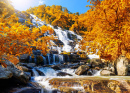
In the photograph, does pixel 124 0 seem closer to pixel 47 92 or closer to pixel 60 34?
pixel 47 92

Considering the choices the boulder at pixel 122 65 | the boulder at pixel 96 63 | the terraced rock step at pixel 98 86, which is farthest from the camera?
the boulder at pixel 96 63

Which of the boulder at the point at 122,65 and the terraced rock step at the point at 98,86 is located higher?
the boulder at the point at 122,65

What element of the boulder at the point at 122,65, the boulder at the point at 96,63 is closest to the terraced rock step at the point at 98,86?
the boulder at the point at 122,65

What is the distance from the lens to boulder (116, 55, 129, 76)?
32.5 ft

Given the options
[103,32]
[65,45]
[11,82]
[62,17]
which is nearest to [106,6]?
[103,32]

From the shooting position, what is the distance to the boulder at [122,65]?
9902mm

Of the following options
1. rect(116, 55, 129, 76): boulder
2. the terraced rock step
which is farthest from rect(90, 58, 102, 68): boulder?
the terraced rock step

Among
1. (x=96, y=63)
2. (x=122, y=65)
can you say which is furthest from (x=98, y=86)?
(x=96, y=63)

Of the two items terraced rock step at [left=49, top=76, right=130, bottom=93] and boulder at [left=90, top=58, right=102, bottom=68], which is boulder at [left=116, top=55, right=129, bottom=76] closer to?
boulder at [left=90, top=58, right=102, bottom=68]

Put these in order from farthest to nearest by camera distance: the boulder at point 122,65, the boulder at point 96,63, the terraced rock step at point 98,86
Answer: the boulder at point 96,63
the boulder at point 122,65
the terraced rock step at point 98,86

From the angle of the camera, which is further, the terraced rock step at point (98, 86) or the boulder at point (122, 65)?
the boulder at point (122, 65)

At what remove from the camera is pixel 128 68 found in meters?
9.98

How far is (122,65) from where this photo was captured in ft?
32.9

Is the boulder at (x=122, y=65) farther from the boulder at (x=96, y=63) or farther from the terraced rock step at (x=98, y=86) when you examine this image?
the terraced rock step at (x=98, y=86)
